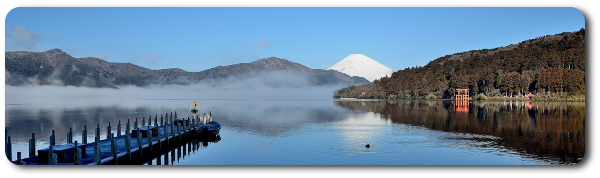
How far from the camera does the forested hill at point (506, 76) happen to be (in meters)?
110

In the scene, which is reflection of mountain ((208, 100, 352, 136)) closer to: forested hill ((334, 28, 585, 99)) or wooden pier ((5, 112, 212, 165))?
wooden pier ((5, 112, 212, 165))

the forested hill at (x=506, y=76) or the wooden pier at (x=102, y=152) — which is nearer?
the wooden pier at (x=102, y=152)

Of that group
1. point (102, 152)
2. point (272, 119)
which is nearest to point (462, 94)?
point (272, 119)

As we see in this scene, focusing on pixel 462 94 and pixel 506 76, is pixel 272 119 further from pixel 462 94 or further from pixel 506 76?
pixel 462 94

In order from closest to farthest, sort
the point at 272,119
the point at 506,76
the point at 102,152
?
the point at 102,152 → the point at 272,119 → the point at 506,76

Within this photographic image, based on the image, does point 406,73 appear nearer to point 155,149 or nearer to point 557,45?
point 557,45

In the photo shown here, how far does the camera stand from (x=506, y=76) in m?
130

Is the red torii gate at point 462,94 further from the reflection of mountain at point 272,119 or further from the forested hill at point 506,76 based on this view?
the reflection of mountain at point 272,119

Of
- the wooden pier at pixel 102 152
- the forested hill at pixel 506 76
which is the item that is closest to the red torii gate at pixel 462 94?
the forested hill at pixel 506 76

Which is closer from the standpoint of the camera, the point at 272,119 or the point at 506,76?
the point at 272,119

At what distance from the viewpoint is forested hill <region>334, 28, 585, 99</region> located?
110 m

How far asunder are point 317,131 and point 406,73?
16066 cm

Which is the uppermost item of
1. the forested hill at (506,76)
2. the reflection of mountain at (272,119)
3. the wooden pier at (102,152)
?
the forested hill at (506,76)

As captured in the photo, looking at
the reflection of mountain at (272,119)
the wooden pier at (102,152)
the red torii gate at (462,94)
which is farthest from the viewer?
the red torii gate at (462,94)
